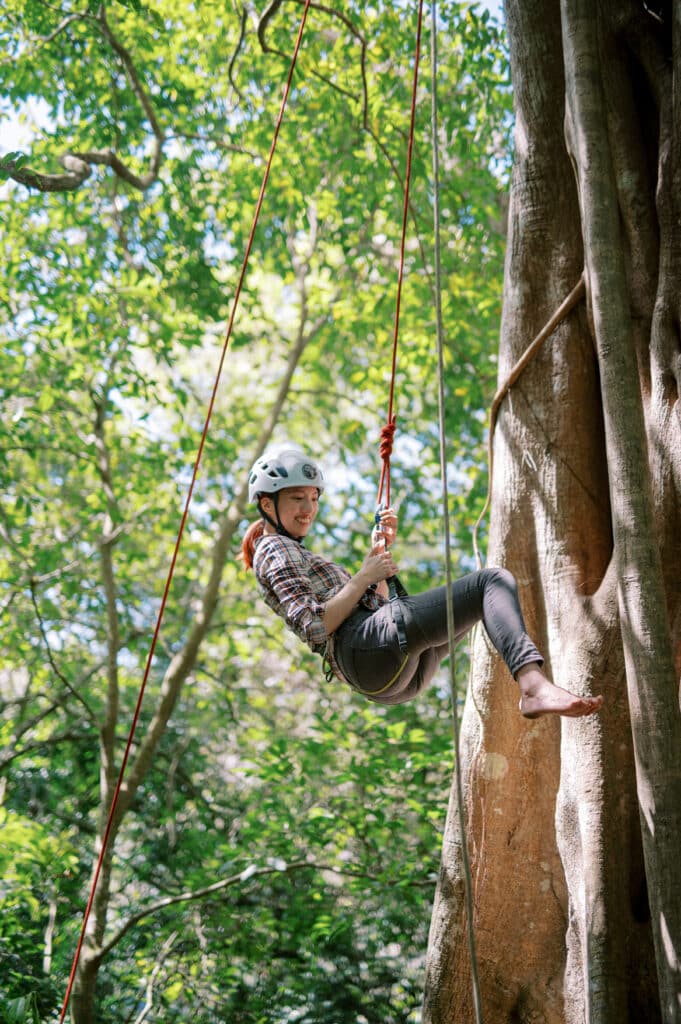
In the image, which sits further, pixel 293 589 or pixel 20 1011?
pixel 20 1011

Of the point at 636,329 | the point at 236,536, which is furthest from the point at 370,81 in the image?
the point at 636,329

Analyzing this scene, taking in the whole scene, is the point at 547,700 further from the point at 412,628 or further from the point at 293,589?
the point at 293,589

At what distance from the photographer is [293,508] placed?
2.89 metres

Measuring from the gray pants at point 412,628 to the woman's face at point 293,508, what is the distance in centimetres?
38

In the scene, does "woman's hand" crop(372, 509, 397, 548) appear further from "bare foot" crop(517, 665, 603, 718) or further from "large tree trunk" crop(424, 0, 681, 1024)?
"bare foot" crop(517, 665, 603, 718)

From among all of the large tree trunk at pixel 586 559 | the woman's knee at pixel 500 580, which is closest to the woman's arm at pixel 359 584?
the woman's knee at pixel 500 580

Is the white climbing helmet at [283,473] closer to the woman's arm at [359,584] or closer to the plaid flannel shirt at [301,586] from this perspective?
the plaid flannel shirt at [301,586]

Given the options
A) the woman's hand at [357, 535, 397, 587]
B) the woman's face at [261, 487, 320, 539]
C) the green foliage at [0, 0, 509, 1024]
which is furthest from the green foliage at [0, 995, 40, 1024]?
the woman's hand at [357, 535, 397, 587]

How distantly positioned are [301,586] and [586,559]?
859mm

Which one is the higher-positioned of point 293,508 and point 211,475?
point 211,475

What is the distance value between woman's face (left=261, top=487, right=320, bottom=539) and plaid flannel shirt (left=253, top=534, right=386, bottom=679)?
0.09m

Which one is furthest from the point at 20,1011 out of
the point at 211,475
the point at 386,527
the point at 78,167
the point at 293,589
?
the point at 211,475

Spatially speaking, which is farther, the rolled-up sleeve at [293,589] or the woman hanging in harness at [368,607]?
the rolled-up sleeve at [293,589]

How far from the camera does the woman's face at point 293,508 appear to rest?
289cm
